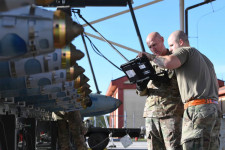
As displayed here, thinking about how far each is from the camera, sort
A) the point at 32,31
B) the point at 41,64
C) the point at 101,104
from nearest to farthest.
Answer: the point at 32,31, the point at 41,64, the point at 101,104

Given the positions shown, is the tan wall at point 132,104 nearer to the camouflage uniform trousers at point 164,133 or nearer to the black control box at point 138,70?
the camouflage uniform trousers at point 164,133

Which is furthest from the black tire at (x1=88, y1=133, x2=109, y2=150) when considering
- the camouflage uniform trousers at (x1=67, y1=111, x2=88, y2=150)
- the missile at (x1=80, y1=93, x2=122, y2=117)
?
the camouflage uniform trousers at (x1=67, y1=111, x2=88, y2=150)

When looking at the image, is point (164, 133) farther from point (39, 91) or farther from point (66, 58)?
point (39, 91)

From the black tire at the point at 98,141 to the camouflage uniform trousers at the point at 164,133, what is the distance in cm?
807

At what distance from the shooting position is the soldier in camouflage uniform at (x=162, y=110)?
12.8 ft

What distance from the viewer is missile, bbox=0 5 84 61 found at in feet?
6.75

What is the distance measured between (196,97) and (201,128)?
292 mm

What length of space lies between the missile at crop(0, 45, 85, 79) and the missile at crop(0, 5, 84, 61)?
0.77 metres

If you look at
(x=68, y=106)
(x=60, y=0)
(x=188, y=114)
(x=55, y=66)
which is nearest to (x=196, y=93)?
(x=188, y=114)

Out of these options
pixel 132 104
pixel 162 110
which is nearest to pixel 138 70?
pixel 162 110

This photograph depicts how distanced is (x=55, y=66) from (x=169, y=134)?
1.57 meters

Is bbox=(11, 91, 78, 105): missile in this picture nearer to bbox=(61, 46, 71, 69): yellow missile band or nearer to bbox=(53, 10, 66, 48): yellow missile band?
bbox=(61, 46, 71, 69): yellow missile band

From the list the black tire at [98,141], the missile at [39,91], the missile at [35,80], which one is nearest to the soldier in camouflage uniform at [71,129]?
the missile at [39,91]

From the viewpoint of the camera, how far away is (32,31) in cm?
207
